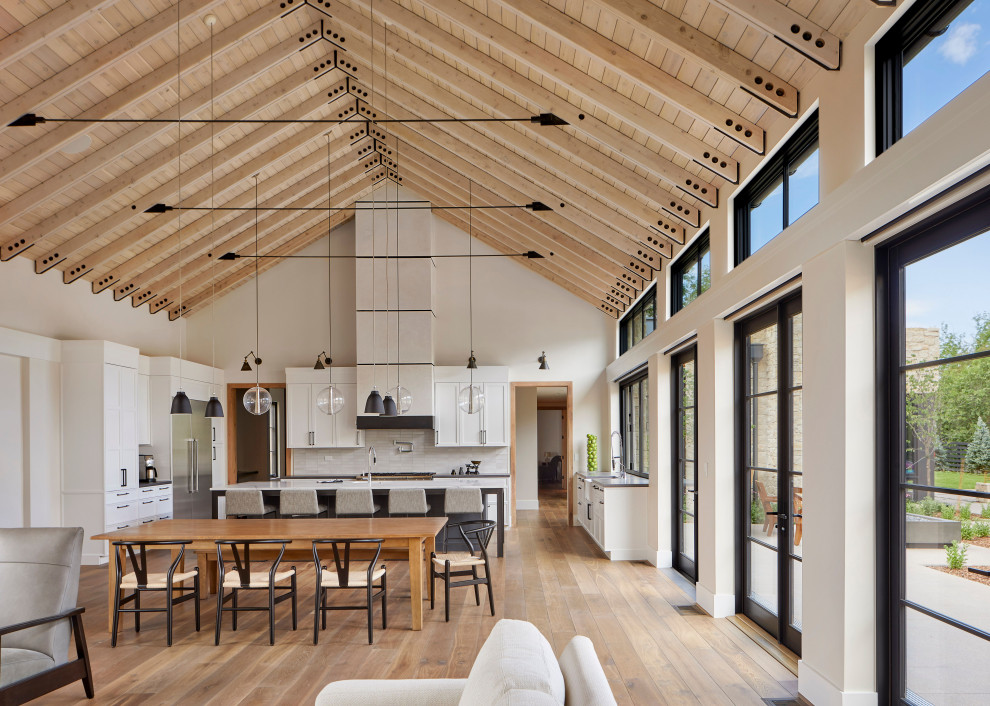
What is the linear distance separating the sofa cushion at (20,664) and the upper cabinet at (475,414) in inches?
299

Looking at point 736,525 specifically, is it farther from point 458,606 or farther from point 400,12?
point 400,12

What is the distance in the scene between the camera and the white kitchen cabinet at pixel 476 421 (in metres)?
11.3

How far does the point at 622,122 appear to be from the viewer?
5625 millimetres

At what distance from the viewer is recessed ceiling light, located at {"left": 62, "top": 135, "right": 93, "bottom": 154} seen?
6.64 m

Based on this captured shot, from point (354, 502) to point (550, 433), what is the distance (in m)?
11.4

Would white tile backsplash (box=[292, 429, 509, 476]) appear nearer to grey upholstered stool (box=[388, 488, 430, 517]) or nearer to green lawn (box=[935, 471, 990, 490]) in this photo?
grey upholstered stool (box=[388, 488, 430, 517])

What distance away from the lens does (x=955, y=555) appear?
113 inches

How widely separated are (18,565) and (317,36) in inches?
206

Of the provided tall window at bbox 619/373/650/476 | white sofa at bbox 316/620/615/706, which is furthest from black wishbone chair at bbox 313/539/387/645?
tall window at bbox 619/373/650/476

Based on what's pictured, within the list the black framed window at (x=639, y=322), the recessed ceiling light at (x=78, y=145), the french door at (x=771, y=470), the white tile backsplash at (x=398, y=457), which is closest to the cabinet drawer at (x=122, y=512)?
the white tile backsplash at (x=398, y=457)

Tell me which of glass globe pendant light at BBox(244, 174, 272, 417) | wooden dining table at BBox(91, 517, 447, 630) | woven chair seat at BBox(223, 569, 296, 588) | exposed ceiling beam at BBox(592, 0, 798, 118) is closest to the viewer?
exposed ceiling beam at BBox(592, 0, 798, 118)

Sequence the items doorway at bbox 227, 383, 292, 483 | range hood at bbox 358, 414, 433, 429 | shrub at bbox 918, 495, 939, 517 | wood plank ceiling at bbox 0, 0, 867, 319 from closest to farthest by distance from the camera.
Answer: shrub at bbox 918, 495, 939, 517 < wood plank ceiling at bbox 0, 0, 867, 319 < range hood at bbox 358, 414, 433, 429 < doorway at bbox 227, 383, 292, 483

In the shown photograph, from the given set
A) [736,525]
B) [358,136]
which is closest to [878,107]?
[736,525]

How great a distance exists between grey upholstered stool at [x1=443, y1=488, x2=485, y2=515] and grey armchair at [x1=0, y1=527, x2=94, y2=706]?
4048 mm
